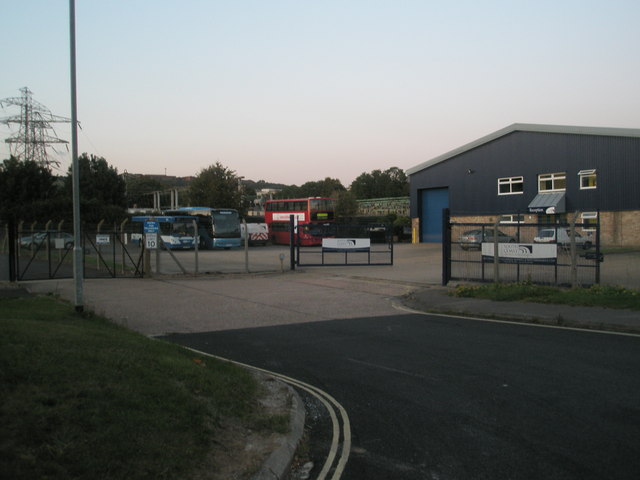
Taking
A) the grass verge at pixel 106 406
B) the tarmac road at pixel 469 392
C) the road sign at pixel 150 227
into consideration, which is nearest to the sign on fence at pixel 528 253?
the tarmac road at pixel 469 392

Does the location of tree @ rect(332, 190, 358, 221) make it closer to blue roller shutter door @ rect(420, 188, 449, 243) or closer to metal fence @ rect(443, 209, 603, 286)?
blue roller shutter door @ rect(420, 188, 449, 243)

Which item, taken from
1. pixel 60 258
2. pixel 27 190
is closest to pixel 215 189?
pixel 27 190

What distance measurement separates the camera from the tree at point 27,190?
53.4 meters

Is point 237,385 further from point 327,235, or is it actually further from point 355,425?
point 327,235

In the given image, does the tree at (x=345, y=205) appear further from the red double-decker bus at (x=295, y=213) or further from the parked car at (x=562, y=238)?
the parked car at (x=562, y=238)

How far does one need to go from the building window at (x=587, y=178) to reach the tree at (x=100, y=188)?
4315cm

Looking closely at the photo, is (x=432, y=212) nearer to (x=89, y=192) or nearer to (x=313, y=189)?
(x=89, y=192)

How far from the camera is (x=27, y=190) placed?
2258 inches

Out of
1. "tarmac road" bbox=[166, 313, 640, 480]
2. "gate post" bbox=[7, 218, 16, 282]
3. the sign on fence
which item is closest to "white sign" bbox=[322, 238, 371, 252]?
the sign on fence

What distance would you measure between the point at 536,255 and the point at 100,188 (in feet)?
188

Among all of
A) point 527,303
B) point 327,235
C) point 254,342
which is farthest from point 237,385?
point 327,235

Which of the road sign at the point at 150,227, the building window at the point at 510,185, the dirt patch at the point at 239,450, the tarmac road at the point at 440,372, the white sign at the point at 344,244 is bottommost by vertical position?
the tarmac road at the point at 440,372

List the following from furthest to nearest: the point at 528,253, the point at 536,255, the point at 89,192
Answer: the point at 89,192 < the point at 528,253 < the point at 536,255

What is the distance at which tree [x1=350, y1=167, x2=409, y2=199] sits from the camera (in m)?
122
